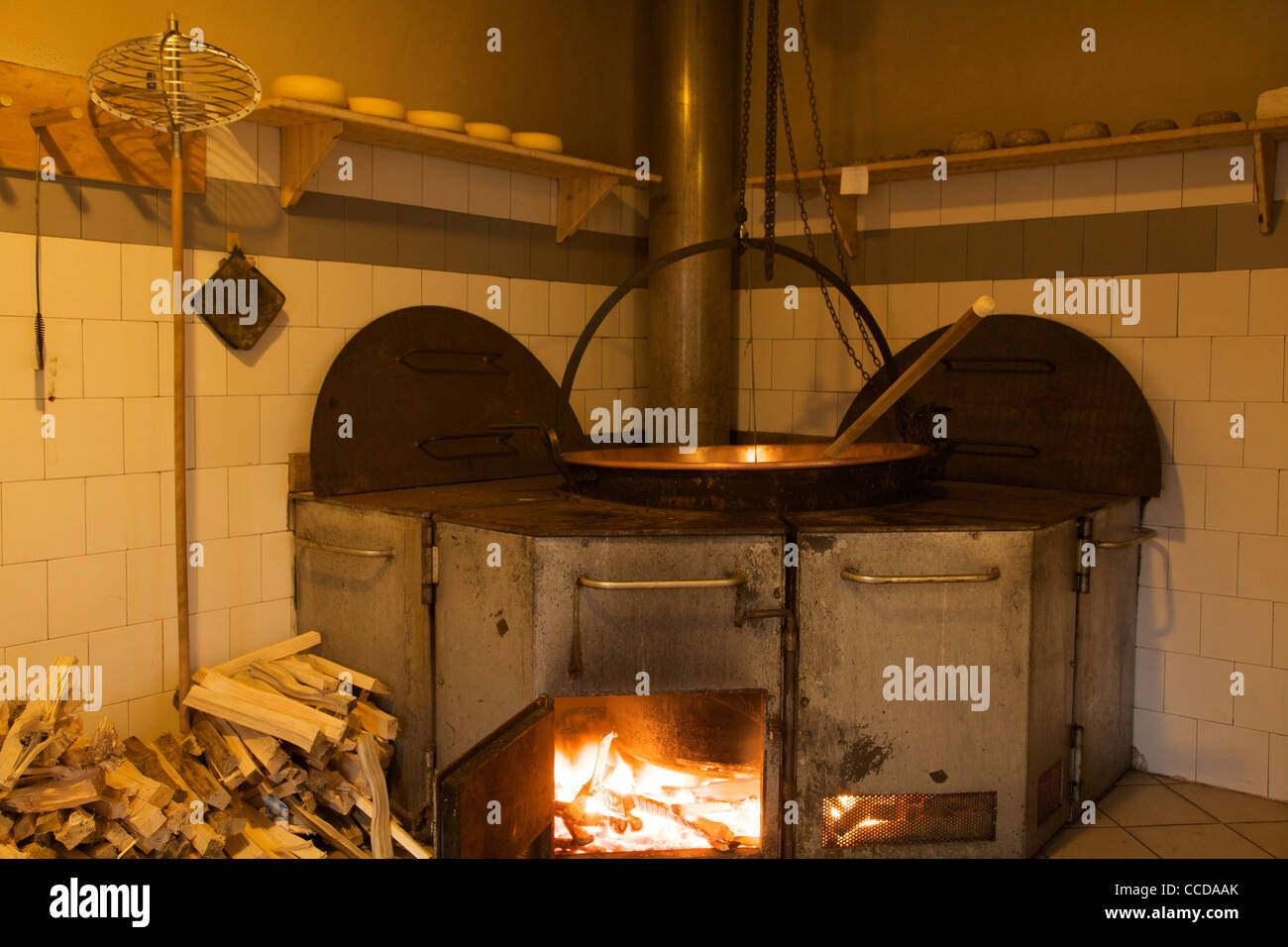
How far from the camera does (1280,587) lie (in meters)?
3.07

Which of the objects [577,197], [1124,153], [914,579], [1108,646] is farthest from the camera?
[577,197]

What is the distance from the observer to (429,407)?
10.9 ft

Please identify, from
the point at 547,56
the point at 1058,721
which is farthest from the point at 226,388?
the point at 1058,721

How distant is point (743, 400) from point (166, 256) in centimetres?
210

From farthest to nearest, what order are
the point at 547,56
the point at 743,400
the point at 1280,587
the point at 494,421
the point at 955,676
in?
the point at 743,400 < the point at 547,56 < the point at 494,421 < the point at 1280,587 < the point at 955,676

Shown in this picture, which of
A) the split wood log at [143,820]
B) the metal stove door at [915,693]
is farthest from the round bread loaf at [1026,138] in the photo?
the split wood log at [143,820]

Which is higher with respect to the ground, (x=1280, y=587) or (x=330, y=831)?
(x=1280, y=587)

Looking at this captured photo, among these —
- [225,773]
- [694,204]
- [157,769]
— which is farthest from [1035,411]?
[157,769]

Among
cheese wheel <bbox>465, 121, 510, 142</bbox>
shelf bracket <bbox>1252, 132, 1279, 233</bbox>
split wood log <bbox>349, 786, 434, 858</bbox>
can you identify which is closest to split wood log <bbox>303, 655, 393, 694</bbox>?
split wood log <bbox>349, 786, 434, 858</bbox>

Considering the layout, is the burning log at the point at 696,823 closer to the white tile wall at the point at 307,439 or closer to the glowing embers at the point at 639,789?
the glowing embers at the point at 639,789

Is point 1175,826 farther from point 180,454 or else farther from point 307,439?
point 180,454

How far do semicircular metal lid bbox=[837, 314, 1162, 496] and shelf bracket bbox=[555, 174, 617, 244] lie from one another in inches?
43.3

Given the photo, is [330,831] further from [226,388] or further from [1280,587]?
[1280,587]

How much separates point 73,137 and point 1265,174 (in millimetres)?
2997
